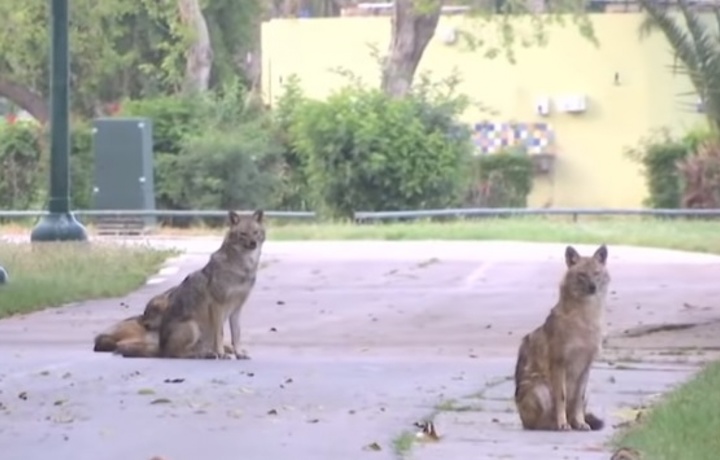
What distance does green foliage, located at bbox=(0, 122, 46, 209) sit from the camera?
38406 mm

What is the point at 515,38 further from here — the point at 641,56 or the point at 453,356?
the point at 453,356

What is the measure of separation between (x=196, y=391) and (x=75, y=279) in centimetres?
863

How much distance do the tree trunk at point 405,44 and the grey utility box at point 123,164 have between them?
297 inches

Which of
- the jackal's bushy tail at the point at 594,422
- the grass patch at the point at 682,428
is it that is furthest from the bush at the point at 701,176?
the jackal's bushy tail at the point at 594,422

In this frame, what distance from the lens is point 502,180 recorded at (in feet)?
123

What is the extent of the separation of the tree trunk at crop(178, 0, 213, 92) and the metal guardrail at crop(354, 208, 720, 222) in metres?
10.0

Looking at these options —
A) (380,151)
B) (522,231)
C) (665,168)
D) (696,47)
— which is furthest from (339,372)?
(665,168)

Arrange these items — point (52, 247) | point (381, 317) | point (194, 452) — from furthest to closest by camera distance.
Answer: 1. point (52, 247)
2. point (381, 317)
3. point (194, 452)

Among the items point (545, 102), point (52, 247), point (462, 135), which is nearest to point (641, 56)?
point (545, 102)

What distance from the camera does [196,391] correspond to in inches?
496

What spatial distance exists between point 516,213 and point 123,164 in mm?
6955

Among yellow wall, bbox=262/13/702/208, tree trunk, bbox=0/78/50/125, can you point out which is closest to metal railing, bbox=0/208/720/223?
yellow wall, bbox=262/13/702/208

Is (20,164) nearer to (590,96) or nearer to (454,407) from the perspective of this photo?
(590,96)

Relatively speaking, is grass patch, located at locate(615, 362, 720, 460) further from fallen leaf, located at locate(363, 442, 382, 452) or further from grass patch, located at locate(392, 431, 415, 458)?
fallen leaf, located at locate(363, 442, 382, 452)
